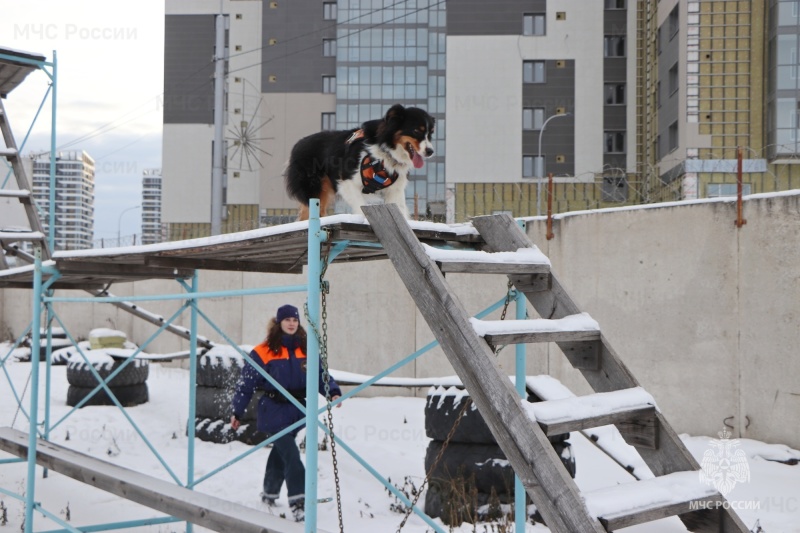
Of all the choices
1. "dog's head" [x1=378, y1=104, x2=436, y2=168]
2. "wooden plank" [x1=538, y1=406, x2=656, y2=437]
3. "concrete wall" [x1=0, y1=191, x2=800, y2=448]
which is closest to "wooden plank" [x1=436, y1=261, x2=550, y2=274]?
"wooden plank" [x1=538, y1=406, x2=656, y2=437]

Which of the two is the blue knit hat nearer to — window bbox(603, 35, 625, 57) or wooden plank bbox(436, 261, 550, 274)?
wooden plank bbox(436, 261, 550, 274)

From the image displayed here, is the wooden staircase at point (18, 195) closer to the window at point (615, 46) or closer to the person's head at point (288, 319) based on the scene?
the person's head at point (288, 319)

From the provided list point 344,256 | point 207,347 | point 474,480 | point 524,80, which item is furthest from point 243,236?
point 524,80

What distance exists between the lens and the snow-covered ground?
6465mm

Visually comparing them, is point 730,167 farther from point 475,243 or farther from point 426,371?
point 475,243

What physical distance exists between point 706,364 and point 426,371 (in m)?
4.29

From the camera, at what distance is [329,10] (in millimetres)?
→ 43969

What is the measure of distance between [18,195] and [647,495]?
6257 mm

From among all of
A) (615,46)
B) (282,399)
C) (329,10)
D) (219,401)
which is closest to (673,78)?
(615,46)

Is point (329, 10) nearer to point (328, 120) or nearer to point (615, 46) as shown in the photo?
point (328, 120)

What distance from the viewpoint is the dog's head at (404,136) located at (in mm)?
5652

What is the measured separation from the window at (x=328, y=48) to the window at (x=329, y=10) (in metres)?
1.33

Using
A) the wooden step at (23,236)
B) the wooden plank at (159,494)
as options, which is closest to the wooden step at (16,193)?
the wooden step at (23,236)

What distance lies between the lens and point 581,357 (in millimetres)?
3902
